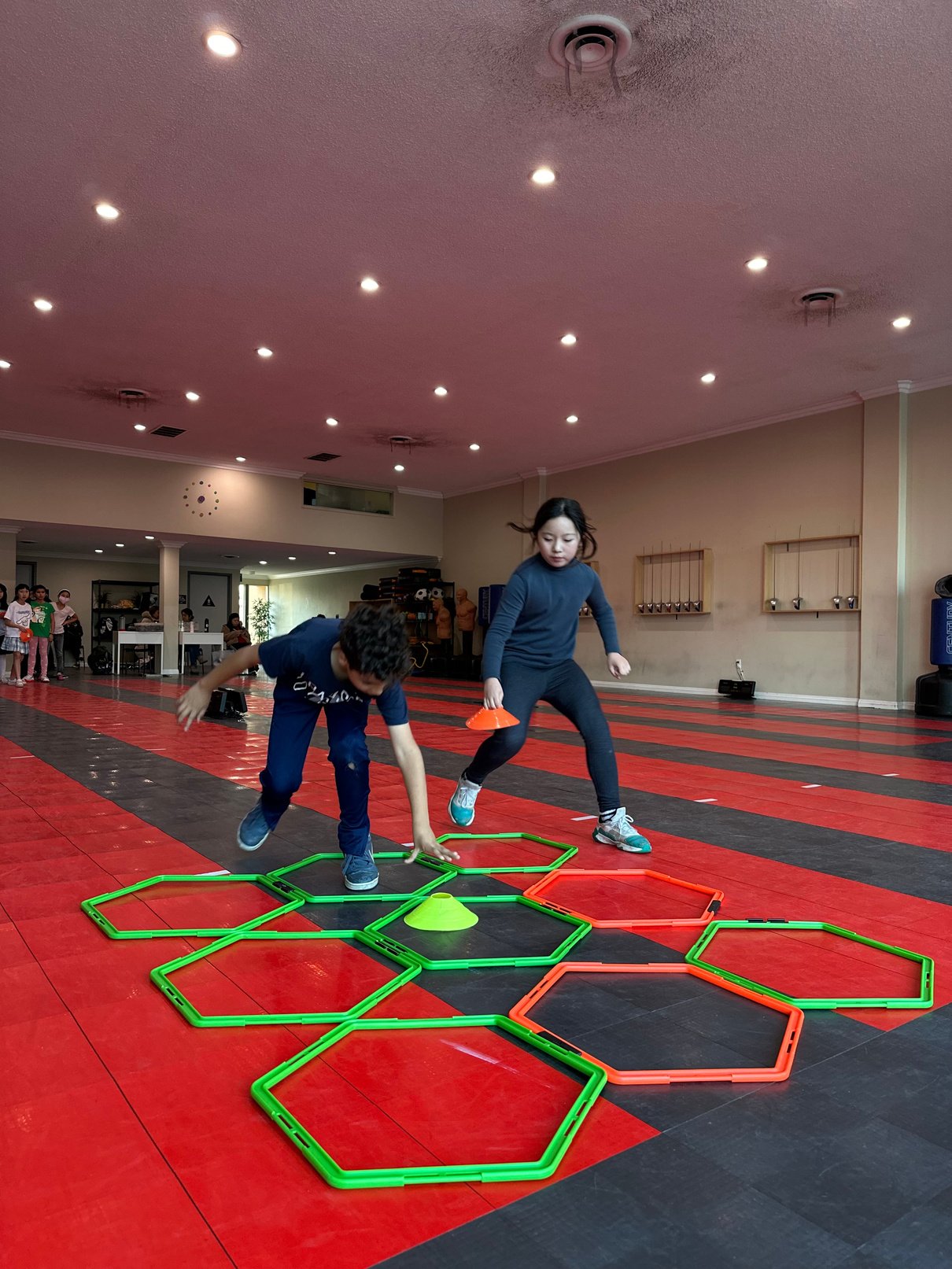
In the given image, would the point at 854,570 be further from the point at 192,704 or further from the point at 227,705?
the point at 192,704

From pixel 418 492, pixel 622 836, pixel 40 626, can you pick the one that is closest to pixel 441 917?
pixel 622 836

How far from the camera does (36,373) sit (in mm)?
10789

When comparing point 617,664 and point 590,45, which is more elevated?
point 590,45

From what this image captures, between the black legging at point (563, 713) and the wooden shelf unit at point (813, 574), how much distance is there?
8938 millimetres

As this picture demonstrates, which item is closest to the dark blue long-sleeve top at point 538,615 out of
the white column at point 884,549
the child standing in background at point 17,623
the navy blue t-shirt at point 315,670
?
the navy blue t-shirt at point 315,670

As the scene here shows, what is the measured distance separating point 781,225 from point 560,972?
652 cm

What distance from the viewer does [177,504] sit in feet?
51.5

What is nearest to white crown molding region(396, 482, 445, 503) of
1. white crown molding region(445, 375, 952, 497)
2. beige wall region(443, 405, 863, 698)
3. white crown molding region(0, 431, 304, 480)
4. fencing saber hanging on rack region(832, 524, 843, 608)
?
white crown molding region(445, 375, 952, 497)

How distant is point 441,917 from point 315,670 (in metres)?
0.86

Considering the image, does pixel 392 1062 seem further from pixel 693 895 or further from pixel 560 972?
pixel 693 895

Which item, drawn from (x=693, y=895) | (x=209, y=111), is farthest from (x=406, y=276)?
(x=693, y=895)

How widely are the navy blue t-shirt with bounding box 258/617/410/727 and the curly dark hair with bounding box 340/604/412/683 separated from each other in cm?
20

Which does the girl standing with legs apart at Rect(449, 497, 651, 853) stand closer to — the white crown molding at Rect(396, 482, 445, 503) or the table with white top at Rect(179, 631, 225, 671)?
the table with white top at Rect(179, 631, 225, 671)

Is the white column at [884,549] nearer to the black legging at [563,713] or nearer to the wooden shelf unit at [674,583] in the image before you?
the wooden shelf unit at [674,583]
